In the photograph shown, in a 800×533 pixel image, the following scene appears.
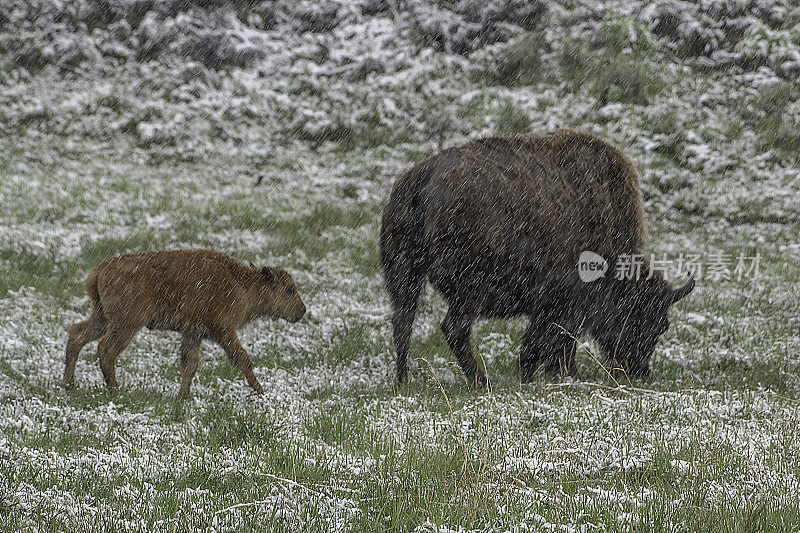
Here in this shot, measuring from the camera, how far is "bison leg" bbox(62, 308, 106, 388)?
620 cm

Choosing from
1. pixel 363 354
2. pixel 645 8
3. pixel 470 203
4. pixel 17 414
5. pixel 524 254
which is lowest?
pixel 363 354

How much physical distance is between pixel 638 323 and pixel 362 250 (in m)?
6.56

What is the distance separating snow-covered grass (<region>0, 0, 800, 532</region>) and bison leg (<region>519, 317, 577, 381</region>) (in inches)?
10.4

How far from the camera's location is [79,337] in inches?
248

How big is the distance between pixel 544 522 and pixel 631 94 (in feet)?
76.3

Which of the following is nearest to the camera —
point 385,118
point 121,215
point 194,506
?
point 194,506

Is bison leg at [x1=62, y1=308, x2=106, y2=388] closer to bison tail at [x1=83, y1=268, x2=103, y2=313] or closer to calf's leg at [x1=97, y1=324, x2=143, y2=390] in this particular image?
bison tail at [x1=83, y1=268, x2=103, y2=313]

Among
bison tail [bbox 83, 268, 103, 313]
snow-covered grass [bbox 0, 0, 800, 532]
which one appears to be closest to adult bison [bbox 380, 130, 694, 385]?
snow-covered grass [bbox 0, 0, 800, 532]

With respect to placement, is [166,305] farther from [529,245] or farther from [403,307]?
[529,245]

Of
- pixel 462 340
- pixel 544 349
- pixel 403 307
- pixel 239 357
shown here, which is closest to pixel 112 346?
pixel 239 357

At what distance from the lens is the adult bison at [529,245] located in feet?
22.4

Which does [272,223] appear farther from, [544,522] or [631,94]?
[631,94]

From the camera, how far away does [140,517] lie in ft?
9.94

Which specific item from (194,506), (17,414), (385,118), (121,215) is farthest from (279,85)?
(194,506)
